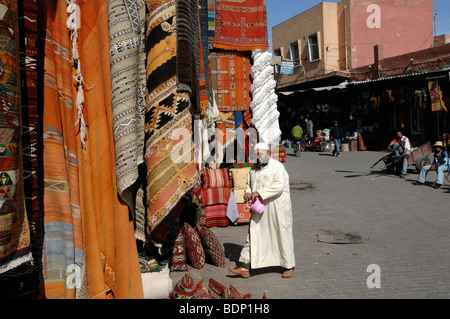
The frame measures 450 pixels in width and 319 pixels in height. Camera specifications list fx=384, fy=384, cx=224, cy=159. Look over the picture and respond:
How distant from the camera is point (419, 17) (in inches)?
965

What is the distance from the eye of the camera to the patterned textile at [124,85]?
2.31 m

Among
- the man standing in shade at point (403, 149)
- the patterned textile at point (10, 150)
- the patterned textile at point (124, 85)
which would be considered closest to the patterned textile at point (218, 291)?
the patterned textile at point (124, 85)

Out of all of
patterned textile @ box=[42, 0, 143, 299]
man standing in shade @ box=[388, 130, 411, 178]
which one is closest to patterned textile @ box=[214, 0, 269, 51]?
patterned textile @ box=[42, 0, 143, 299]

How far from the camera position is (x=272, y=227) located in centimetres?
471

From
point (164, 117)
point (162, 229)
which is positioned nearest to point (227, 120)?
point (162, 229)

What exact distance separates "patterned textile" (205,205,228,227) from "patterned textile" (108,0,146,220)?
16.0 ft

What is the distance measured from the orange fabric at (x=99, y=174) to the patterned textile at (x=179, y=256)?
2.27m

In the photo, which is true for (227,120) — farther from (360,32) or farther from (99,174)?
(360,32)

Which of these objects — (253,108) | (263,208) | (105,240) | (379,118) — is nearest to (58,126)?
(105,240)

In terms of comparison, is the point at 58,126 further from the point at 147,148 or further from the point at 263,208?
the point at 263,208

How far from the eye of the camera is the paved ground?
4.18 meters

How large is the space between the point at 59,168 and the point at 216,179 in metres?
5.30

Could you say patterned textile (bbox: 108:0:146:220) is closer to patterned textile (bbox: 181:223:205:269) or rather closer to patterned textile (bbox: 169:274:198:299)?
patterned textile (bbox: 169:274:198:299)

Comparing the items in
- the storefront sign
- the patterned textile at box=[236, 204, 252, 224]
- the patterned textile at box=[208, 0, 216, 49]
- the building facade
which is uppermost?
the building facade
